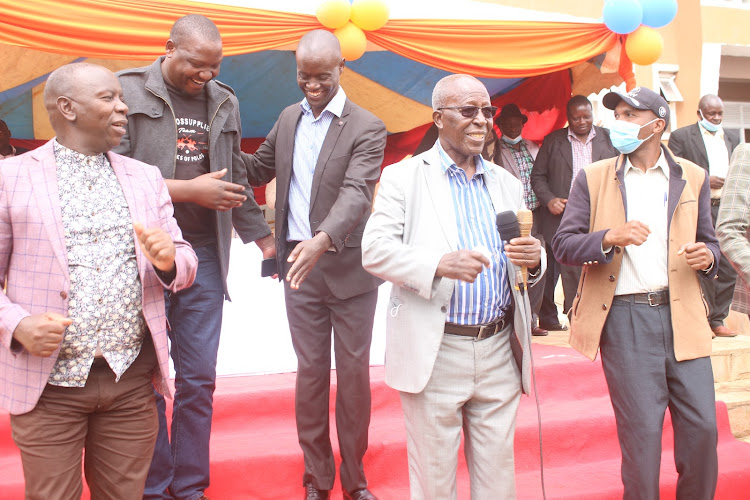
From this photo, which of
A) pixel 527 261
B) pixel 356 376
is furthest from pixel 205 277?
pixel 527 261

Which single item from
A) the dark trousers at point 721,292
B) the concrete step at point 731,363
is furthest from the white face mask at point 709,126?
the concrete step at point 731,363

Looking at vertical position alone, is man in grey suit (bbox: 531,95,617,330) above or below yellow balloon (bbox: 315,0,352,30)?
below

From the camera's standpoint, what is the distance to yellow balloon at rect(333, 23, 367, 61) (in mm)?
5457

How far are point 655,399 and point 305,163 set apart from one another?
2.08 m

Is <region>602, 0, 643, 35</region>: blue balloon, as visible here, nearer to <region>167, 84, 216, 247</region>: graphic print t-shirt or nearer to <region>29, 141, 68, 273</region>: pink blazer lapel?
<region>167, 84, 216, 247</region>: graphic print t-shirt

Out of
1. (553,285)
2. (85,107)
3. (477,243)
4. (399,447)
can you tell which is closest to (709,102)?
(553,285)

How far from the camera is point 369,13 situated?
5.47 meters

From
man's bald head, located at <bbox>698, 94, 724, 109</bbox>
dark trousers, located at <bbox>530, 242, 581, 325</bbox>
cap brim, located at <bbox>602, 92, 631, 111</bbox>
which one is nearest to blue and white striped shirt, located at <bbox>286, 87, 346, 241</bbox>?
cap brim, located at <bbox>602, 92, 631, 111</bbox>

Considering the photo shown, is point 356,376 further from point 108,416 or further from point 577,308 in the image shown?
point 108,416

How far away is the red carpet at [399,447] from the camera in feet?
13.7

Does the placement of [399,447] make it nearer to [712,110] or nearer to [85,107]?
[85,107]

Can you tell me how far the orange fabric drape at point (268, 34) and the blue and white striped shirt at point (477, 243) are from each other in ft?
9.36

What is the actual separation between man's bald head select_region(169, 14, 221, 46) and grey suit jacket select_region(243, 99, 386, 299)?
0.70 metres

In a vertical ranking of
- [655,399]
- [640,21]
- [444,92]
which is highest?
[640,21]
